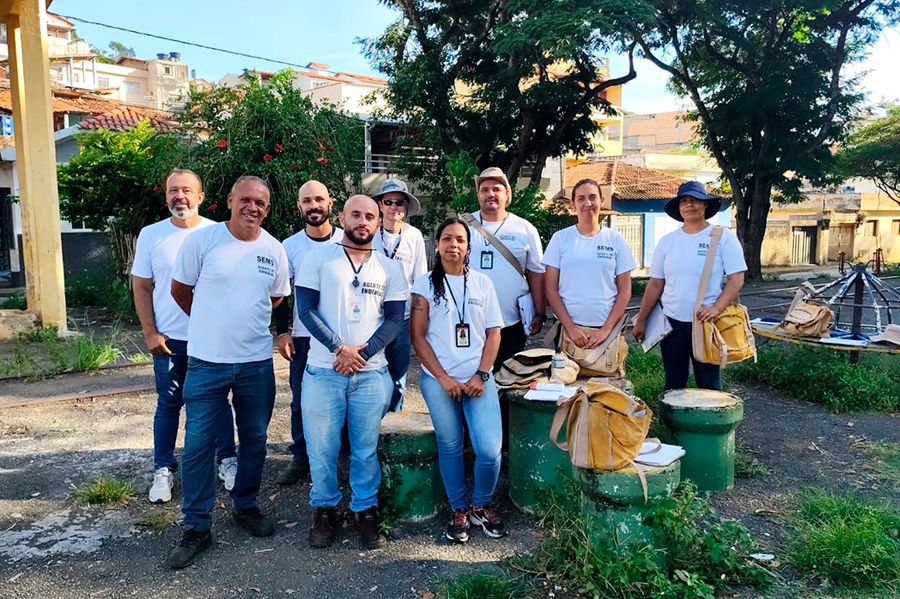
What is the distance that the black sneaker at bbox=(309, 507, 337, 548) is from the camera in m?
3.88

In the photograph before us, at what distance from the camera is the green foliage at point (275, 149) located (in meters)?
11.4

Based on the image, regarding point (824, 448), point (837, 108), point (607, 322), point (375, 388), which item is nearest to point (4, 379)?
point (375, 388)

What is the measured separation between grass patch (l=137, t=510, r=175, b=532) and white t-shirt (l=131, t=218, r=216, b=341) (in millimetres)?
1047

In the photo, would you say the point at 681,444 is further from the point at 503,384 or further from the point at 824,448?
the point at 824,448

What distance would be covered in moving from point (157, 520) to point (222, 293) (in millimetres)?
1487

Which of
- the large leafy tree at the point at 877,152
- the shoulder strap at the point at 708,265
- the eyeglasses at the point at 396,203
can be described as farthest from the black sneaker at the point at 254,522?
the large leafy tree at the point at 877,152

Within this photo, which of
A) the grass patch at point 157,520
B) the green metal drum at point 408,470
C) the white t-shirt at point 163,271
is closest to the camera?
the green metal drum at point 408,470

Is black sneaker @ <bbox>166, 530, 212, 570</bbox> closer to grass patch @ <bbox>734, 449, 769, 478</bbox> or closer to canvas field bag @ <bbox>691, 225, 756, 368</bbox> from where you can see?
canvas field bag @ <bbox>691, 225, 756, 368</bbox>

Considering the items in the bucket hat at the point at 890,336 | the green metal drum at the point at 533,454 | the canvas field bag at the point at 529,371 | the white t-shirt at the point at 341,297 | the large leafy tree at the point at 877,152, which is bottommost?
the green metal drum at the point at 533,454

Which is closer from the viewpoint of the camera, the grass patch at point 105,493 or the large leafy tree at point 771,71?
the grass patch at point 105,493

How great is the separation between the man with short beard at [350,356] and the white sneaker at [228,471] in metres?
0.91

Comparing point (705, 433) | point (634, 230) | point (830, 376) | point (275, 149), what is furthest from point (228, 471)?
point (634, 230)

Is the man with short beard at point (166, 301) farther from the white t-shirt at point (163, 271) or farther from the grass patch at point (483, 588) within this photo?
the grass patch at point (483, 588)

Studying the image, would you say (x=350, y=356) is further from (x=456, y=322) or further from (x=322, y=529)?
(x=322, y=529)
